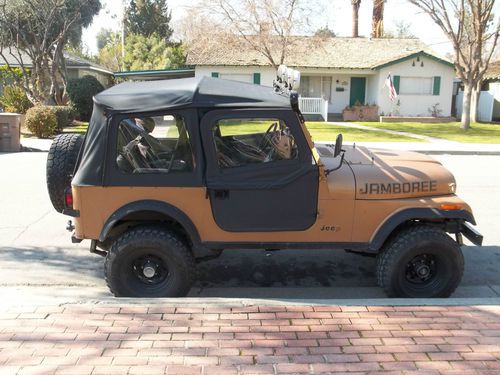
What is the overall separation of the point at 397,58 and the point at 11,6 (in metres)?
20.0

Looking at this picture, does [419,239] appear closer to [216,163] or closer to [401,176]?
[401,176]

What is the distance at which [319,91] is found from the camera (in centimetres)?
3114

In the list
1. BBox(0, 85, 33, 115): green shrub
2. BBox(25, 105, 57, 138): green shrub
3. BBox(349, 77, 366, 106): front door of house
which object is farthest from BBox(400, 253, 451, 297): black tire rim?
BBox(349, 77, 366, 106): front door of house

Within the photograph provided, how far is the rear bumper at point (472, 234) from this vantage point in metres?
4.39

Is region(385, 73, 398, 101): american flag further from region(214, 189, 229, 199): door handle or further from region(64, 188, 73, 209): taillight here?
region(64, 188, 73, 209): taillight

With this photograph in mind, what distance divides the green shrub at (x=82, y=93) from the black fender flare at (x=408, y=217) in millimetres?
21319

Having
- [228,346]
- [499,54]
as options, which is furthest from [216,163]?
[499,54]

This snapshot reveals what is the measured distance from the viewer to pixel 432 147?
1645 centimetres

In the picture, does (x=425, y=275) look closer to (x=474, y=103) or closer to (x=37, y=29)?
(x=37, y=29)

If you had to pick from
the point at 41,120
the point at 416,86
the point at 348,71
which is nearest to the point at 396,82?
the point at 416,86

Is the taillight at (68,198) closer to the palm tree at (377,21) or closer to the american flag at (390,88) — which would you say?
the american flag at (390,88)

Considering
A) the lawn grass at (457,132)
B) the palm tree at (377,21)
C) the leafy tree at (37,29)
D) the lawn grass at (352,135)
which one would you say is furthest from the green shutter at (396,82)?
the leafy tree at (37,29)

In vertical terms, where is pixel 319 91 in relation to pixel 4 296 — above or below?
above

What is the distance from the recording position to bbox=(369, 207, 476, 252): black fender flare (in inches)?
168
